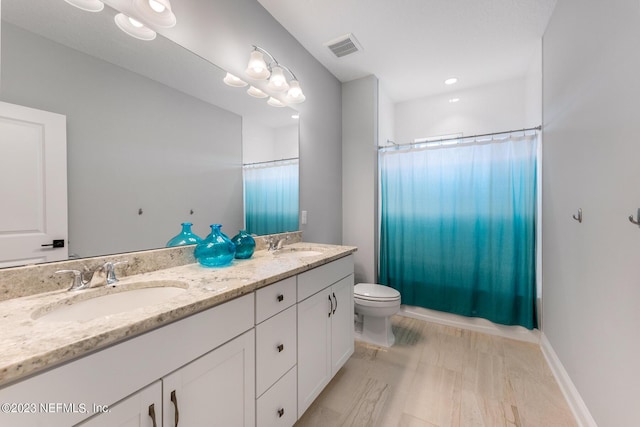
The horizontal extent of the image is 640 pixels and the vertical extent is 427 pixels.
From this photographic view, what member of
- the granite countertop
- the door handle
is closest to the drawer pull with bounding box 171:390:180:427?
the granite countertop

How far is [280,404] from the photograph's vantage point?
1.15 m

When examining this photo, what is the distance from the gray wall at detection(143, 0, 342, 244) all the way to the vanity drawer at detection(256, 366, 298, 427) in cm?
118

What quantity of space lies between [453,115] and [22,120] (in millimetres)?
3336

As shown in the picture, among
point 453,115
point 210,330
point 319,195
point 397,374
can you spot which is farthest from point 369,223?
point 210,330

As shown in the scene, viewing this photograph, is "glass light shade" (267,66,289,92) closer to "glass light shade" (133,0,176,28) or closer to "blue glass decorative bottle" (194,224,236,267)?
"glass light shade" (133,0,176,28)

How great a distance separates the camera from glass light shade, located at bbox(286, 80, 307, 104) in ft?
6.13

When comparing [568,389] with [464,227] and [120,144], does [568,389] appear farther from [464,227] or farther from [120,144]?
[120,144]

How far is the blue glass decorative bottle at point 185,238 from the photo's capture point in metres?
1.29

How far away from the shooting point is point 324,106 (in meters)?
2.44

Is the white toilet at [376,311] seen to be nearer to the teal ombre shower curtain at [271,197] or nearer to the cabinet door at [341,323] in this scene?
the cabinet door at [341,323]

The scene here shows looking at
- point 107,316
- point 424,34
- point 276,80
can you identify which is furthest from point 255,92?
point 107,316

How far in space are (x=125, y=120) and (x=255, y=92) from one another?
0.87 meters

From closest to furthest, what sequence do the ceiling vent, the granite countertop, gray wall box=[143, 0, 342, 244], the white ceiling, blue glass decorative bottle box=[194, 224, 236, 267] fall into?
the granite countertop < blue glass decorative bottle box=[194, 224, 236, 267] < gray wall box=[143, 0, 342, 244] < the white ceiling < the ceiling vent

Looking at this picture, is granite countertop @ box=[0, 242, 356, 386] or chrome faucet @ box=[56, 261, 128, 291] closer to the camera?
granite countertop @ box=[0, 242, 356, 386]
